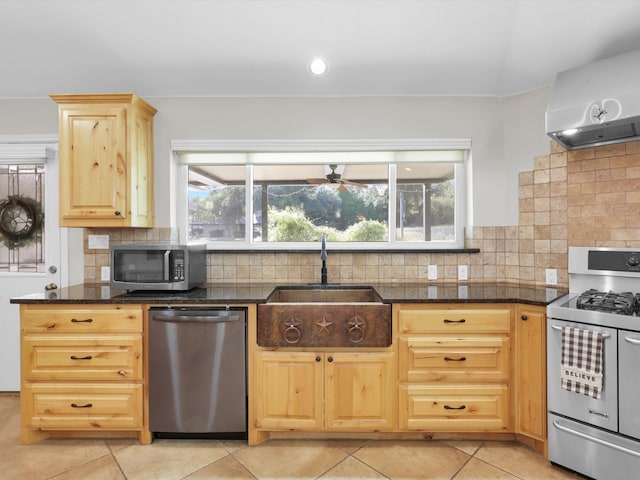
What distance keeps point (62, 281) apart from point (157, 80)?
1699 millimetres

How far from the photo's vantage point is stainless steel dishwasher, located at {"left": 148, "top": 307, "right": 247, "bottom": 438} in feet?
6.89

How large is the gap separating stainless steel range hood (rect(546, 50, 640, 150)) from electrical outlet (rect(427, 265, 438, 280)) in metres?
1.14

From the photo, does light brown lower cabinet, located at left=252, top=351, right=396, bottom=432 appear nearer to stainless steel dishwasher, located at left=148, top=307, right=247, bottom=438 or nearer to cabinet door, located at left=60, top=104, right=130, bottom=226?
stainless steel dishwasher, located at left=148, top=307, right=247, bottom=438

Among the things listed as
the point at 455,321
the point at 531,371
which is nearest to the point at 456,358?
the point at 455,321

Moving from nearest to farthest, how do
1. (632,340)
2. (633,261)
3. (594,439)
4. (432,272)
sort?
(632,340) → (594,439) → (633,261) → (432,272)

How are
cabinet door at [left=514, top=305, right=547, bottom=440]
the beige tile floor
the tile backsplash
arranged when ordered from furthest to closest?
the tile backsplash
cabinet door at [left=514, top=305, right=547, bottom=440]
the beige tile floor

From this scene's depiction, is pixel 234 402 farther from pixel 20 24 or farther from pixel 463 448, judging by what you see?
pixel 20 24

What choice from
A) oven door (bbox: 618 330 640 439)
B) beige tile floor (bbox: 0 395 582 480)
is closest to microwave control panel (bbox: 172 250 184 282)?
beige tile floor (bbox: 0 395 582 480)

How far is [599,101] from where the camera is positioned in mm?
1928

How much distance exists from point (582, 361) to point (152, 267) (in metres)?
2.47

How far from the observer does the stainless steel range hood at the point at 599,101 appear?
6.14 ft

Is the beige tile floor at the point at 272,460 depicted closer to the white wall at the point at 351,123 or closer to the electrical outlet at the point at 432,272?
the electrical outlet at the point at 432,272

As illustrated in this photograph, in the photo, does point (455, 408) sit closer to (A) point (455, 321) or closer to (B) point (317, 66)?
(A) point (455, 321)

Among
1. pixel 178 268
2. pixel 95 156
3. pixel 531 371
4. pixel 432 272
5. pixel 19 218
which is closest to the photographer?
pixel 531 371
